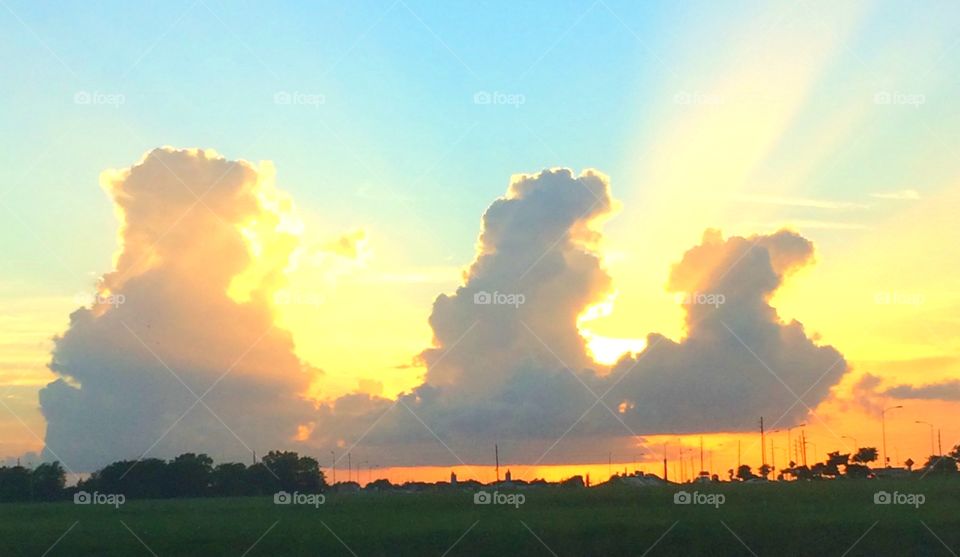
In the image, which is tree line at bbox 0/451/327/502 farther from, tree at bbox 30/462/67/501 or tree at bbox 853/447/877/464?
tree at bbox 853/447/877/464

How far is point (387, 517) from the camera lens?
60344 mm

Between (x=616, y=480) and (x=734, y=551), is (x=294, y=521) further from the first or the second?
(x=616, y=480)

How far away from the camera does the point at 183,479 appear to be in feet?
438

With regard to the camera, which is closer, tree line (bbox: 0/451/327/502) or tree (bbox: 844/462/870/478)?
tree line (bbox: 0/451/327/502)

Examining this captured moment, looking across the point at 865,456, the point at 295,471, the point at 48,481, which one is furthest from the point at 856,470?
the point at 48,481

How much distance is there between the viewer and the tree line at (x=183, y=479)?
130 meters

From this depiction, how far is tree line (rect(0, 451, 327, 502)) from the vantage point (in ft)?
427

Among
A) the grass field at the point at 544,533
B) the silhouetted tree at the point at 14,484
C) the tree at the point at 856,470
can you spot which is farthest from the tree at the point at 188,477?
the tree at the point at 856,470

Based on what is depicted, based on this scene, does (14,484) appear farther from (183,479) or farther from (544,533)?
(544,533)

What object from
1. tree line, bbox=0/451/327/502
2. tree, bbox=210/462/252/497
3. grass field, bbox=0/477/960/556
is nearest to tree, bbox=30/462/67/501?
tree line, bbox=0/451/327/502

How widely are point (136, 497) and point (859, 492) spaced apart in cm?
8275

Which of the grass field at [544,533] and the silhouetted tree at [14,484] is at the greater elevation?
the silhouetted tree at [14,484]

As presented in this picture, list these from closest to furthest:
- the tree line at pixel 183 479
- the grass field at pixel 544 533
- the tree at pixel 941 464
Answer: the grass field at pixel 544 533
the tree line at pixel 183 479
the tree at pixel 941 464

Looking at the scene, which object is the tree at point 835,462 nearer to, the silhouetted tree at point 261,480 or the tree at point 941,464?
the tree at point 941,464
